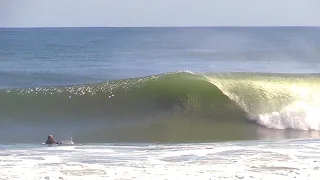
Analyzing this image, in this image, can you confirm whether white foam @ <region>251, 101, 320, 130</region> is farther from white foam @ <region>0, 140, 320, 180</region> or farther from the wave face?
white foam @ <region>0, 140, 320, 180</region>

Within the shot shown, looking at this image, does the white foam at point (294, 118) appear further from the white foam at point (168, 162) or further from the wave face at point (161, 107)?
the white foam at point (168, 162)

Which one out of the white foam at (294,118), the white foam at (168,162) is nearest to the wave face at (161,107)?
the white foam at (294,118)

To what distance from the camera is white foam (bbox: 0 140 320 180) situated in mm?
10078

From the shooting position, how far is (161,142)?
1439 cm

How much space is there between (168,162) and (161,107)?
24.6 ft

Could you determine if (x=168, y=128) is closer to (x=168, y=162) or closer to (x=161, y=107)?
(x=161, y=107)

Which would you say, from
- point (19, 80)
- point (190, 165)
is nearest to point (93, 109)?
point (190, 165)

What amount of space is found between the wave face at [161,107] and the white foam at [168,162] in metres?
2.73

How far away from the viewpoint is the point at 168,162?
1116 cm

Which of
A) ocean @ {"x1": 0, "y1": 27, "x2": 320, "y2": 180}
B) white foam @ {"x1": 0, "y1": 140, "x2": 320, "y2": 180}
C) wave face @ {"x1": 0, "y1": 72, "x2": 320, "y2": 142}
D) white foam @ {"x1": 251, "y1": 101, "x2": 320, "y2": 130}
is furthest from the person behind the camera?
white foam @ {"x1": 251, "y1": 101, "x2": 320, "y2": 130}

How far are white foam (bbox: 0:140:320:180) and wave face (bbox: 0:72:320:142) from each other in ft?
8.96

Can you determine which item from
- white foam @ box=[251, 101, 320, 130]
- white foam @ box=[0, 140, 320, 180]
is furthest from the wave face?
white foam @ box=[0, 140, 320, 180]

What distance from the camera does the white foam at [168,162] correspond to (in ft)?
33.1

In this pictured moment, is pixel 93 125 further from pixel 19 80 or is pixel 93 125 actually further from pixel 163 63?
pixel 163 63
